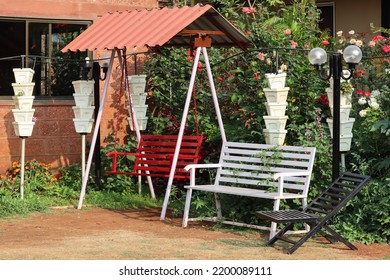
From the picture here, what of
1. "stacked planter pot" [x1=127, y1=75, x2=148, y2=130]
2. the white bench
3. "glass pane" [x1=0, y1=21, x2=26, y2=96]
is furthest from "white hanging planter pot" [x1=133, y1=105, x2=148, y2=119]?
the white bench

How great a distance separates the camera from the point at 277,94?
1086 cm

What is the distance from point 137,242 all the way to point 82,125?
11.8ft

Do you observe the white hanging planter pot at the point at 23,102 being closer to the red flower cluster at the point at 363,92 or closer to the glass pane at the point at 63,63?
the glass pane at the point at 63,63

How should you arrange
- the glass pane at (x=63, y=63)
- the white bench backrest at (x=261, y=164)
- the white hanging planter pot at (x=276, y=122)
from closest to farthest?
1. the white bench backrest at (x=261, y=164)
2. the white hanging planter pot at (x=276, y=122)
3. the glass pane at (x=63, y=63)

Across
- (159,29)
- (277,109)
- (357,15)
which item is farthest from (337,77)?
(357,15)

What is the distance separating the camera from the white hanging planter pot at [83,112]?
514 inches

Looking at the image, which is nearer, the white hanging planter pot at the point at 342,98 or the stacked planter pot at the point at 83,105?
the white hanging planter pot at the point at 342,98

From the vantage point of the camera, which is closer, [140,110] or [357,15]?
[140,110]

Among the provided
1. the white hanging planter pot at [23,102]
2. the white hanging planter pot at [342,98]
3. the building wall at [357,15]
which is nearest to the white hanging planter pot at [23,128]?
the white hanging planter pot at [23,102]

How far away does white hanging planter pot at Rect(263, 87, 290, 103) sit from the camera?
1086 centimetres

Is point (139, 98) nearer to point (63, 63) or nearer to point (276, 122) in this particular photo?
point (63, 63)

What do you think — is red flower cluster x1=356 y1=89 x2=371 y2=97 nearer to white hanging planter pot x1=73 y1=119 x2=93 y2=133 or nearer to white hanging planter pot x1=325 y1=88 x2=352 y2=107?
white hanging planter pot x1=325 y1=88 x2=352 y2=107

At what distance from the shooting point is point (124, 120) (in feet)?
47.6

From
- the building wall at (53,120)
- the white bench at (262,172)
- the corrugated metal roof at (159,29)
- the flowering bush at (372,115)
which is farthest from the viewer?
the building wall at (53,120)
